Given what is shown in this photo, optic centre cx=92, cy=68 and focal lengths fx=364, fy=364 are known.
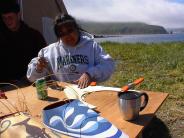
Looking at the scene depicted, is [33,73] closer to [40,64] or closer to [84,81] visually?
[40,64]

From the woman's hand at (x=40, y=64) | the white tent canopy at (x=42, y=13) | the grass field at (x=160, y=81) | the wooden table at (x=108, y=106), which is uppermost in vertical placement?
the white tent canopy at (x=42, y=13)

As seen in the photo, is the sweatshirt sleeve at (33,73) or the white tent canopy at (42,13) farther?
the white tent canopy at (42,13)

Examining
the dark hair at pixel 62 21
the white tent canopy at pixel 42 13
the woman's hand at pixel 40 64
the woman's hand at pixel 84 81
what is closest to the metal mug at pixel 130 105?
the woman's hand at pixel 84 81

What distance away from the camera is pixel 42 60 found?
326 cm

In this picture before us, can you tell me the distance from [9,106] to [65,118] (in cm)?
76

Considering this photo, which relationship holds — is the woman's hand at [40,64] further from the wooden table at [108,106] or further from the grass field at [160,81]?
the grass field at [160,81]

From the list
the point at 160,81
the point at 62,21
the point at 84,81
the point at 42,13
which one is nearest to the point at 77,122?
the point at 84,81

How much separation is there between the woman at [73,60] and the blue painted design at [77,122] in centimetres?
113

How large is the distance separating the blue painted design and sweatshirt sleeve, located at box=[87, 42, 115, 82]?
1.15 metres

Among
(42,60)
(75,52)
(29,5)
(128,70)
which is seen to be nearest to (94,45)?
(75,52)

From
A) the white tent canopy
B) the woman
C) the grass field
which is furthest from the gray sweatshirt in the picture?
the white tent canopy

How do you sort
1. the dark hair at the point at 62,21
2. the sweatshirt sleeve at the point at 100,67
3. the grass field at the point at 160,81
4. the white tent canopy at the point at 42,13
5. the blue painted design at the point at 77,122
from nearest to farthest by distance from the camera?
the blue painted design at the point at 77,122, the dark hair at the point at 62,21, the sweatshirt sleeve at the point at 100,67, the grass field at the point at 160,81, the white tent canopy at the point at 42,13

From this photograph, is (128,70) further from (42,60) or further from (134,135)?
(134,135)

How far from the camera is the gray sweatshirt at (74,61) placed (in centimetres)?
331
